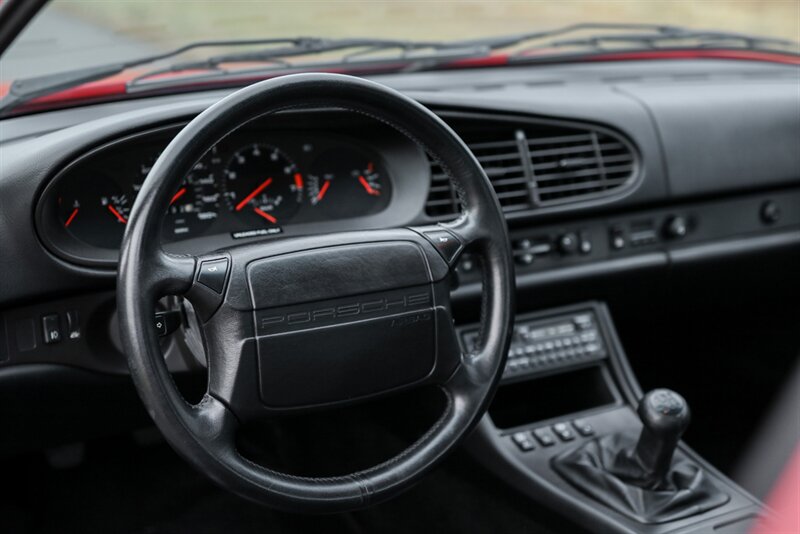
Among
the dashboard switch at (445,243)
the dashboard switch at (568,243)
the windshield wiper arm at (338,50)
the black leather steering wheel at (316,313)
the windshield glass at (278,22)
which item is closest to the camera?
the black leather steering wheel at (316,313)

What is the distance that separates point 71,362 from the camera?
163 centimetres

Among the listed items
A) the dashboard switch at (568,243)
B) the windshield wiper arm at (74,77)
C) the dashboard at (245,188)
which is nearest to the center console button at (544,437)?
the dashboard switch at (568,243)

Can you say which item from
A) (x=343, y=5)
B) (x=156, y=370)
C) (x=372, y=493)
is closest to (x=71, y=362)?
(x=156, y=370)

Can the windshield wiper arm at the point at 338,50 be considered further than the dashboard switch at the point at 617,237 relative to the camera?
No

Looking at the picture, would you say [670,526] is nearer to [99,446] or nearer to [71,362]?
[71,362]

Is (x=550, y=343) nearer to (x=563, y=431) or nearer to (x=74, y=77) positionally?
(x=563, y=431)

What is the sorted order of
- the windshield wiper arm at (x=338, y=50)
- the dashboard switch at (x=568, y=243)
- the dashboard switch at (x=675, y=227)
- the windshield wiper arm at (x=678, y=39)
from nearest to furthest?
the windshield wiper arm at (x=338, y=50) → the dashboard switch at (x=568, y=243) → the dashboard switch at (x=675, y=227) → the windshield wiper arm at (x=678, y=39)

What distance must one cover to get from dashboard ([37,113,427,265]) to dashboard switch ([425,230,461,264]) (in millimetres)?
395

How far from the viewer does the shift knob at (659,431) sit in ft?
5.64

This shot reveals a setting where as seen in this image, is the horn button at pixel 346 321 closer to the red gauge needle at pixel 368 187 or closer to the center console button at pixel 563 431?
the red gauge needle at pixel 368 187

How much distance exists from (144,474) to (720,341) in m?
1.66

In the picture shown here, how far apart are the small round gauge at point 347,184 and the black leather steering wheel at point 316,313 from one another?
45cm

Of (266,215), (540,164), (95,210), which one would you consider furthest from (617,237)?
(95,210)

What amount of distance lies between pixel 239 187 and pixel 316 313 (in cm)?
53
